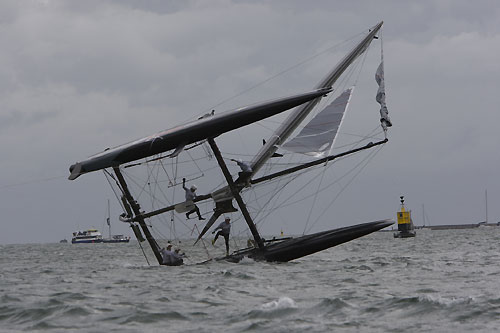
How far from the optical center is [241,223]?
26688 millimetres

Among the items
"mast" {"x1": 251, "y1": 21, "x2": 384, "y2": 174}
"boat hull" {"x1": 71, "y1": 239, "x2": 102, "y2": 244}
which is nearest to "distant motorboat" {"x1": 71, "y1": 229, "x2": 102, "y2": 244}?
"boat hull" {"x1": 71, "y1": 239, "x2": 102, "y2": 244}

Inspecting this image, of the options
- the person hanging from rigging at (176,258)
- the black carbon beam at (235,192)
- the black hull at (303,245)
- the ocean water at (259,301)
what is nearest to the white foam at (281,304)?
the ocean water at (259,301)

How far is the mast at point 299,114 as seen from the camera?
27.8m

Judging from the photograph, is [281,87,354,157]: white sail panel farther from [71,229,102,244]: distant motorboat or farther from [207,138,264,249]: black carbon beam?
[71,229,102,244]: distant motorboat

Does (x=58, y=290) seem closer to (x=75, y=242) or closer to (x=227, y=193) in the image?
(x=227, y=193)

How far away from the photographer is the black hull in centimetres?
2589

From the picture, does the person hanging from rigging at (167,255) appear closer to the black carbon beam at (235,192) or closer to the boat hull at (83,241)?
the black carbon beam at (235,192)

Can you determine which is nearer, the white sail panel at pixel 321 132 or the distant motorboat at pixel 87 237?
the white sail panel at pixel 321 132

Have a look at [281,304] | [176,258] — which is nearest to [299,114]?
[176,258]

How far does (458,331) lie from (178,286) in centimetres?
838

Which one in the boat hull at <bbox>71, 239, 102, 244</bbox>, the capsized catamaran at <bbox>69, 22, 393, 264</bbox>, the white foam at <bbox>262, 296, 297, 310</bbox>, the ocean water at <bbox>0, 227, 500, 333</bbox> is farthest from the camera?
the boat hull at <bbox>71, 239, 102, 244</bbox>

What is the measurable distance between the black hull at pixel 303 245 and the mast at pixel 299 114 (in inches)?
120

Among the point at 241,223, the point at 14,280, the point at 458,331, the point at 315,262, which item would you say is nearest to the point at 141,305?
the point at 458,331

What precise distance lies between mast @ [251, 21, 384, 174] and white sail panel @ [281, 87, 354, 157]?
1.96 feet
